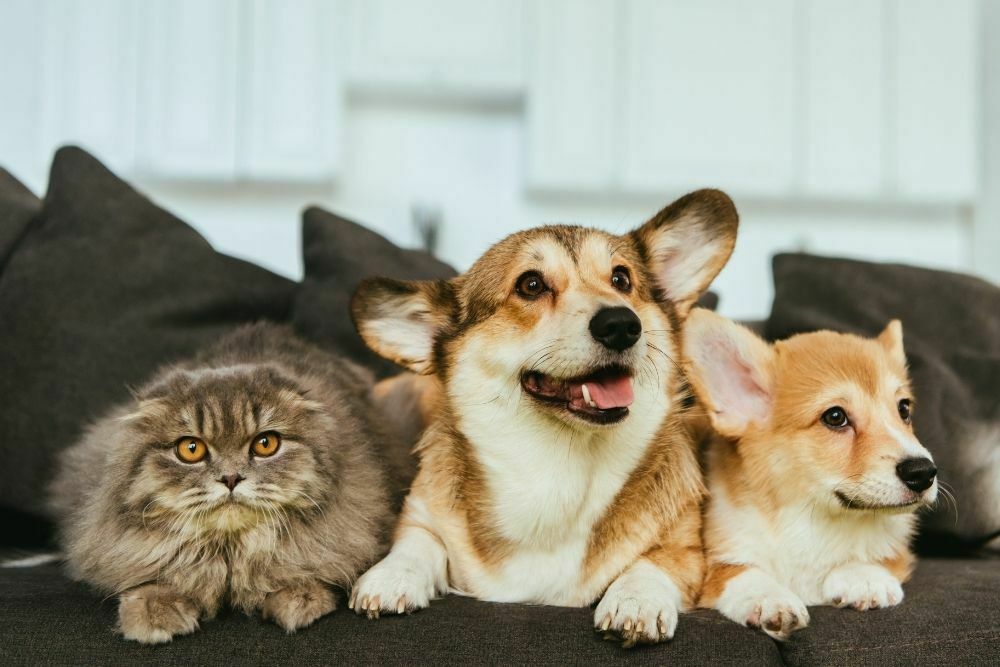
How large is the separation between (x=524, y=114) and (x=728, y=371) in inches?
97.8

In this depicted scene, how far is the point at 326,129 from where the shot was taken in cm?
360

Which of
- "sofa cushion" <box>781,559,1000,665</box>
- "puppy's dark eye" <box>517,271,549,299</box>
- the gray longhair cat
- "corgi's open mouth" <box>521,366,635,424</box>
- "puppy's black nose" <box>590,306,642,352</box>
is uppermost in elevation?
"puppy's dark eye" <box>517,271,549,299</box>

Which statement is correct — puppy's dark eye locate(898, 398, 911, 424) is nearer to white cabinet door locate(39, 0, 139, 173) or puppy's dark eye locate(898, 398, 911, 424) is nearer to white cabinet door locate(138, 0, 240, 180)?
white cabinet door locate(138, 0, 240, 180)

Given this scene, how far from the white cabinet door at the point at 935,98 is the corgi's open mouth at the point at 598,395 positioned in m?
3.04

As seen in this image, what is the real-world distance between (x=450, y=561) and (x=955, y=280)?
4.83ft

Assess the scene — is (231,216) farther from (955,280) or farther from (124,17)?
(955,280)

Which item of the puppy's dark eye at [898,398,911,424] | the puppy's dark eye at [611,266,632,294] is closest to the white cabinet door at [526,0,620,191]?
the puppy's dark eye at [611,266,632,294]

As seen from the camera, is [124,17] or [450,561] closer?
[450,561]

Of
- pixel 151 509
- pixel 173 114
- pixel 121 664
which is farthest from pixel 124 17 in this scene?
pixel 121 664

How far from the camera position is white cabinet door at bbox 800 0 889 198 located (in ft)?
12.4

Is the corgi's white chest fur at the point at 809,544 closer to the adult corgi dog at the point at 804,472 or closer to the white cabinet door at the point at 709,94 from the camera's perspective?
the adult corgi dog at the point at 804,472

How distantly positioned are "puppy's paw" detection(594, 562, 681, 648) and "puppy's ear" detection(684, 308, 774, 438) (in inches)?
14.9

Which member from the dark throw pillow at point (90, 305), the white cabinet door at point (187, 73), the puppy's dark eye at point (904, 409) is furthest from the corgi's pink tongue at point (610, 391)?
the white cabinet door at point (187, 73)

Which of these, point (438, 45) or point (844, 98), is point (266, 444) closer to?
point (438, 45)
